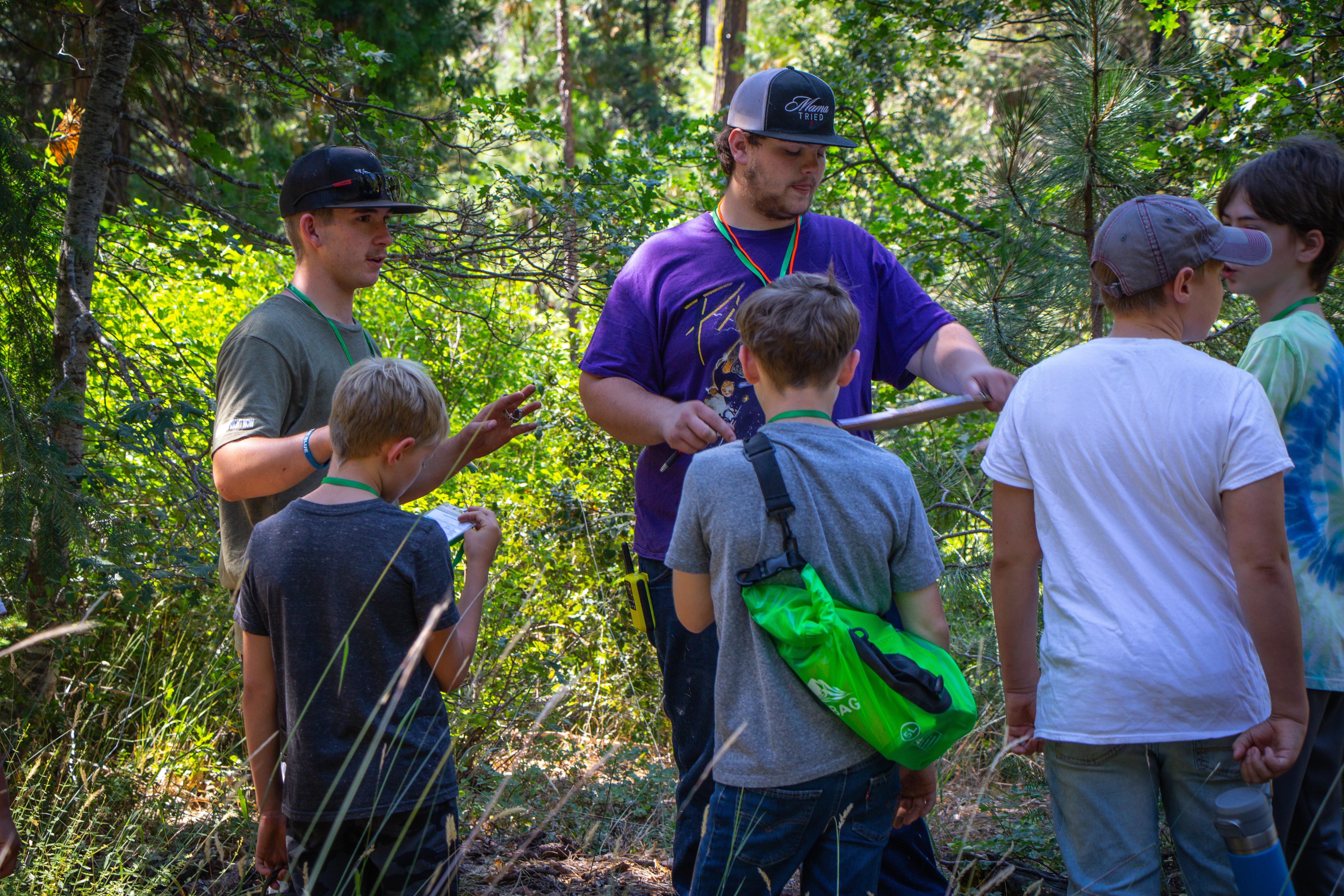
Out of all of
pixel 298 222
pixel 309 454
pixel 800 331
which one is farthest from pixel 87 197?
pixel 800 331

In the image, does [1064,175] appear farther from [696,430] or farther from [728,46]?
[728,46]

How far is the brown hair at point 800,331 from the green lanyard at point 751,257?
0.46 metres

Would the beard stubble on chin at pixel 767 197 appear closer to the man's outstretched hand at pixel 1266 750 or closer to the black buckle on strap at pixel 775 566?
the black buckle on strap at pixel 775 566

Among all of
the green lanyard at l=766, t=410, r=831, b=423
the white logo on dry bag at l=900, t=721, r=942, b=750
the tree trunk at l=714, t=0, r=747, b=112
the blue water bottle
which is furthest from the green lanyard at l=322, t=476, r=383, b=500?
the tree trunk at l=714, t=0, r=747, b=112

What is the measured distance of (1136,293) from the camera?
1.87 m

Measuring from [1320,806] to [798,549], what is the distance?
4.14 ft

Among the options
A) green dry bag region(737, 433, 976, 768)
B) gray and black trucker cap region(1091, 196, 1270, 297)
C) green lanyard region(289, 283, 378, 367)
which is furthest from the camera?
green lanyard region(289, 283, 378, 367)

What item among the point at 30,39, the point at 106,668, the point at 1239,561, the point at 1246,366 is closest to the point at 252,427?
the point at 106,668

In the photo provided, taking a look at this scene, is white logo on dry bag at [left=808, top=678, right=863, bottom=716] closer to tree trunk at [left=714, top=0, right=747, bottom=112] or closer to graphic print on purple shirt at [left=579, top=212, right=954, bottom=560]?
graphic print on purple shirt at [left=579, top=212, right=954, bottom=560]

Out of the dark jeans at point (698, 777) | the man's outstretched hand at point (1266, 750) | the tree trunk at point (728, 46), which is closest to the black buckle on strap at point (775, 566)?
the dark jeans at point (698, 777)

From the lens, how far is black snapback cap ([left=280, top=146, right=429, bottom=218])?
8.12ft

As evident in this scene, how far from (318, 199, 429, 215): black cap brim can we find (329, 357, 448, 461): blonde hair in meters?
0.60

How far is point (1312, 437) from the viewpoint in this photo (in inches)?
78.5

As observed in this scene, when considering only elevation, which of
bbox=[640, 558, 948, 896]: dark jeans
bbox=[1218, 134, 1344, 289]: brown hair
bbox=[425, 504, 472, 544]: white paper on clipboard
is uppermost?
bbox=[1218, 134, 1344, 289]: brown hair
